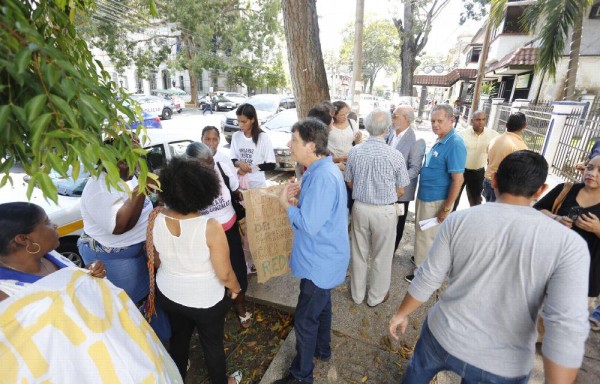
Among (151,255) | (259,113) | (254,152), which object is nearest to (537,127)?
(254,152)

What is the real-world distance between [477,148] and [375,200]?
7.61ft

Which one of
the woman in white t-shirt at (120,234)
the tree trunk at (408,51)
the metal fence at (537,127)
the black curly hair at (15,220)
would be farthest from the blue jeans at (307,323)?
the tree trunk at (408,51)

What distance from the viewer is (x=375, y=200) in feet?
9.14

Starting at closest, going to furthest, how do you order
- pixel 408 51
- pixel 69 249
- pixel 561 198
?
pixel 561 198, pixel 69 249, pixel 408 51

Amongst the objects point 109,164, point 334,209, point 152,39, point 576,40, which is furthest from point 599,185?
point 152,39

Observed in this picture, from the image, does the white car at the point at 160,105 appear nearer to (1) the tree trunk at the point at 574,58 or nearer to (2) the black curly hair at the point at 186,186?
(1) the tree trunk at the point at 574,58

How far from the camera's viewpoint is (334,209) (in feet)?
6.64

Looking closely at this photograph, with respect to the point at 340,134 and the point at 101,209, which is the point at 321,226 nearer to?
the point at 101,209

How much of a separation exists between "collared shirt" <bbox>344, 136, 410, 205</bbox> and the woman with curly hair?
4.58 ft

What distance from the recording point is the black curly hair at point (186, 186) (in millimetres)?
1707

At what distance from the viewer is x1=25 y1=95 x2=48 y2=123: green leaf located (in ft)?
2.27

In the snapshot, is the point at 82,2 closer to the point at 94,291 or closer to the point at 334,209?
the point at 94,291

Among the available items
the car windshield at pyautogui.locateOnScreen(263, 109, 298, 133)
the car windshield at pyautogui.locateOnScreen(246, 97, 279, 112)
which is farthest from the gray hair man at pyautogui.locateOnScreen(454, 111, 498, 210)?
the car windshield at pyautogui.locateOnScreen(246, 97, 279, 112)

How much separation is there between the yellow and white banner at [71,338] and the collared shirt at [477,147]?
4262mm
